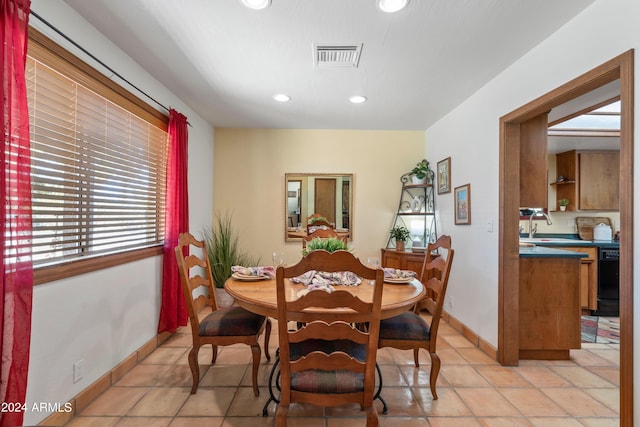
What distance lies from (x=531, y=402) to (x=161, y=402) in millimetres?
2455

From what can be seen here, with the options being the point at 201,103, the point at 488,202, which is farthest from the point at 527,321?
the point at 201,103

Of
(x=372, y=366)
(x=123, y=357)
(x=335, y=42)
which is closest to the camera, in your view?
(x=372, y=366)

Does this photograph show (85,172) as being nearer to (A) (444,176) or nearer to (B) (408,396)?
(B) (408,396)

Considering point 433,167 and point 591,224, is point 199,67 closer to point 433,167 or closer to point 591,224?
point 433,167

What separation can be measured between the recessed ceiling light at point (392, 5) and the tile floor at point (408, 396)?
2.43 m

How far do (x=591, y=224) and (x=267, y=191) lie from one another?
4813 mm

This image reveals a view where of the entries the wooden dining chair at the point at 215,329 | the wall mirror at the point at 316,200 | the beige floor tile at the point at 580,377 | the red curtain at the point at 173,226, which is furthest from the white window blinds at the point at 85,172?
the beige floor tile at the point at 580,377

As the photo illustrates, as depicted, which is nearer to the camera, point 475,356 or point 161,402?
point 161,402

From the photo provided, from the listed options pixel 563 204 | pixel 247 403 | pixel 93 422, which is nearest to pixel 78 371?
pixel 93 422

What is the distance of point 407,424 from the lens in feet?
5.57

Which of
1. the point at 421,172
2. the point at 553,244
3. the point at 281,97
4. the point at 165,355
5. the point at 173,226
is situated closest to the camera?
the point at 165,355

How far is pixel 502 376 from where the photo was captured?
2.22 m

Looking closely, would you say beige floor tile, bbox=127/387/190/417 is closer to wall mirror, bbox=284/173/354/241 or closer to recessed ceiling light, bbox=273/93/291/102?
wall mirror, bbox=284/173/354/241

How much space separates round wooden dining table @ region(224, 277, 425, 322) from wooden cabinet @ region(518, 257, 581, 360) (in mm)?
1228
